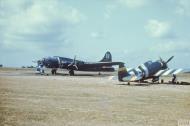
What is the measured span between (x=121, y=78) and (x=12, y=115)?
2671 cm

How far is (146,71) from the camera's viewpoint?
43.4 meters

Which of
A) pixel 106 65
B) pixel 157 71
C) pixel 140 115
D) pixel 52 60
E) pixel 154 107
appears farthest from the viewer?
pixel 106 65

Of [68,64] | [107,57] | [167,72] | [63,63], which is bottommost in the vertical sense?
[167,72]

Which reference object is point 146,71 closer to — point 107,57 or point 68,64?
point 68,64

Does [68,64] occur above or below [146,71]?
above

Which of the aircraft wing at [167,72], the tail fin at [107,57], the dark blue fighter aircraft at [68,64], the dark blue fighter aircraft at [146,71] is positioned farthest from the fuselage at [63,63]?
the aircraft wing at [167,72]

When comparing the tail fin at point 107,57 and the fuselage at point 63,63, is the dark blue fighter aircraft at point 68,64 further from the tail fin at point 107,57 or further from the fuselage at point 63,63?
the tail fin at point 107,57

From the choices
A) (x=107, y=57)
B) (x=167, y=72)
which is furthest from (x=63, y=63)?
(x=167, y=72)

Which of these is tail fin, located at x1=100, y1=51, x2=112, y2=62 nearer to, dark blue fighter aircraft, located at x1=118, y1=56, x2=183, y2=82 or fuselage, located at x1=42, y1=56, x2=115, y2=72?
fuselage, located at x1=42, y1=56, x2=115, y2=72

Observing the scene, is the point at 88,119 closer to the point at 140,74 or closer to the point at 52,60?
Result: the point at 140,74

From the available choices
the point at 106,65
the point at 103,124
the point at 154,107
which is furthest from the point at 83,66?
the point at 103,124

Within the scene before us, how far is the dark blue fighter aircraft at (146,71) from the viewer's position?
135ft

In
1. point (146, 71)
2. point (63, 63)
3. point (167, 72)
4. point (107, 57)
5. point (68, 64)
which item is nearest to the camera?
point (146, 71)

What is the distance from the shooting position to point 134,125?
1373 centimetres
